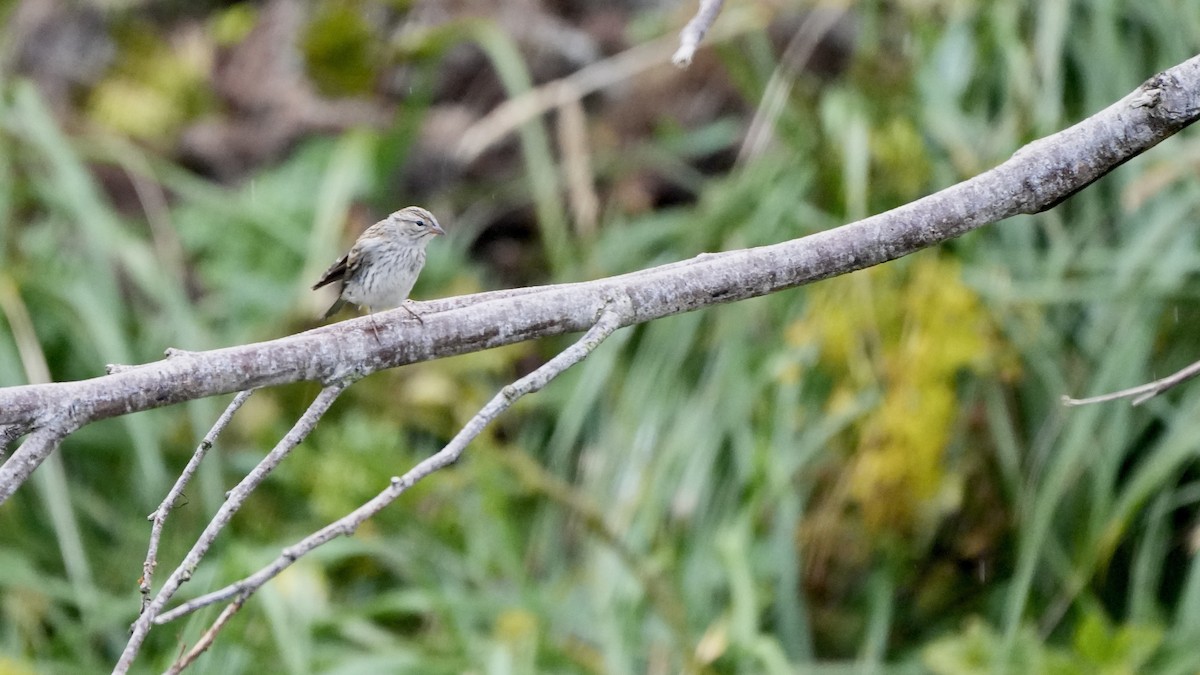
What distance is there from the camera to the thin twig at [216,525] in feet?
5.76

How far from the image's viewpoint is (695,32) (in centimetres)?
211

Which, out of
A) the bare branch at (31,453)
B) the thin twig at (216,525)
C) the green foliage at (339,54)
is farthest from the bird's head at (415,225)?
the green foliage at (339,54)

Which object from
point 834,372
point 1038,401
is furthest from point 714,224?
point 1038,401

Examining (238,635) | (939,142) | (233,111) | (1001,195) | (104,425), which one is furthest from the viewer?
(233,111)

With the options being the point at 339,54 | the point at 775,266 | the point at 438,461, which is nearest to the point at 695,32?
the point at 775,266

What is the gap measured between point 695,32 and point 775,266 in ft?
1.34

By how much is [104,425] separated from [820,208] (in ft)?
8.45

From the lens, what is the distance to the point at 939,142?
427 centimetres

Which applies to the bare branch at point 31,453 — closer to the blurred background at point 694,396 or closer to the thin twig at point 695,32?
the thin twig at point 695,32

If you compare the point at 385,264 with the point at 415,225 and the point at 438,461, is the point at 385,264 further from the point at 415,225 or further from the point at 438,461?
the point at 438,461

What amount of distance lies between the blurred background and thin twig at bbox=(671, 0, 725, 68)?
175 cm

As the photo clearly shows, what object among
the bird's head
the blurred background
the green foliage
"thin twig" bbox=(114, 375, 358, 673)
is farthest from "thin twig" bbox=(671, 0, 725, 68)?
the green foliage

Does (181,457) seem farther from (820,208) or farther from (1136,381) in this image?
(1136,381)

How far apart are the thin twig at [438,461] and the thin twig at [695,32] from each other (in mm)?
386
